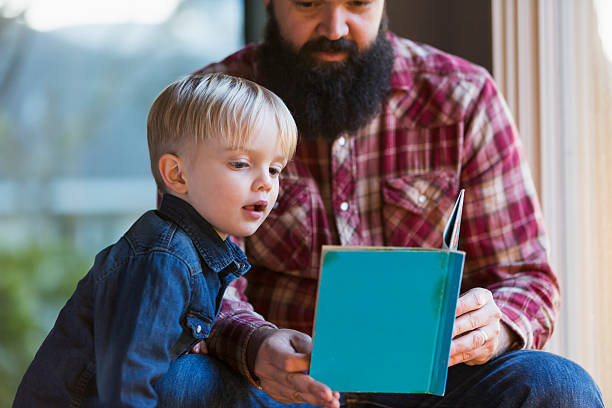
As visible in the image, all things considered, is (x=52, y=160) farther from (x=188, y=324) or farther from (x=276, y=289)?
(x=188, y=324)

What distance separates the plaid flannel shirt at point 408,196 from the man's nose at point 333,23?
0.71 feet

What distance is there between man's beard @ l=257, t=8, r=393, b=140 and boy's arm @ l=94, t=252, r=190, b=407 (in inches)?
26.7

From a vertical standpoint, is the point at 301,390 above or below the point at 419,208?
below

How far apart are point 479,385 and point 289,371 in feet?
1.50

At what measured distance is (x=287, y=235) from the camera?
171cm

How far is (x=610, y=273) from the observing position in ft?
5.91

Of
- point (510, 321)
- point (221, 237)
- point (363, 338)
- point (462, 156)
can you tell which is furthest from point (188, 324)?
point (462, 156)

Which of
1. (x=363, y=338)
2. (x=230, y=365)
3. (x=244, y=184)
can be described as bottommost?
(x=230, y=365)

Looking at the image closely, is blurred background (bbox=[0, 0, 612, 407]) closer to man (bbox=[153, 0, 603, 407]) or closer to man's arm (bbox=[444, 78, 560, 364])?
man (bbox=[153, 0, 603, 407])

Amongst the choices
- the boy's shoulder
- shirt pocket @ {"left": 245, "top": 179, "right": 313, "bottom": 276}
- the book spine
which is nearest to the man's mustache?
shirt pocket @ {"left": 245, "top": 179, "right": 313, "bottom": 276}

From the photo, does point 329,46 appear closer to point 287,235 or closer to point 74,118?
point 287,235

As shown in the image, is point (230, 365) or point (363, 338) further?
point (230, 365)

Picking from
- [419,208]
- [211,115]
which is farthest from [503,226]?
[211,115]

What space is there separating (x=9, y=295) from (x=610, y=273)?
8.15ft
